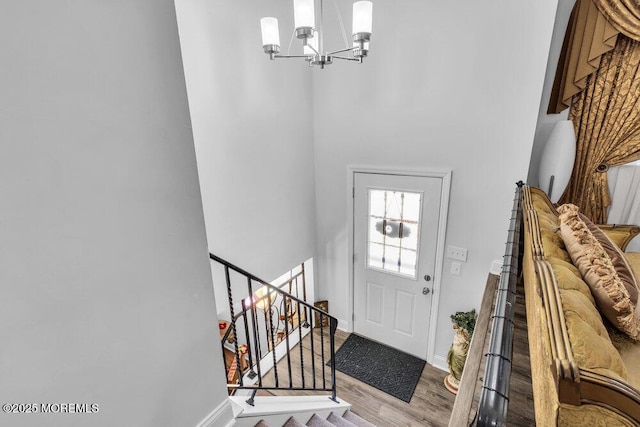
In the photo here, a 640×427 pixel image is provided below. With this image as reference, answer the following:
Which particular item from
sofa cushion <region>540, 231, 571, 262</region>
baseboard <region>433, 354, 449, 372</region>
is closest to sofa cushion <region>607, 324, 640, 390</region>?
sofa cushion <region>540, 231, 571, 262</region>

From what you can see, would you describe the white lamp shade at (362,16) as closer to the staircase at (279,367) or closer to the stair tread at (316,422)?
the staircase at (279,367)

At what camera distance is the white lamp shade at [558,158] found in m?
2.30

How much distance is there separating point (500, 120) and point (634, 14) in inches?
38.3

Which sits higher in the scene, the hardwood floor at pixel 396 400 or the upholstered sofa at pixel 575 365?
the upholstered sofa at pixel 575 365

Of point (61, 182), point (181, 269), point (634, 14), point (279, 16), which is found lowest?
point (181, 269)

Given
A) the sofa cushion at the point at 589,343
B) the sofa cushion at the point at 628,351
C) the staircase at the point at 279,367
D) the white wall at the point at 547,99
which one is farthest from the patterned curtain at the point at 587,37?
the staircase at the point at 279,367

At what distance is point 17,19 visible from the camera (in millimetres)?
654

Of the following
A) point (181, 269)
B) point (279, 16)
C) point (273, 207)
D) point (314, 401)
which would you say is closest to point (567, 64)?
point (279, 16)

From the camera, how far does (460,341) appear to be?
9.04ft

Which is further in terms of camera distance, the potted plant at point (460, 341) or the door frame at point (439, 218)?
the door frame at point (439, 218)

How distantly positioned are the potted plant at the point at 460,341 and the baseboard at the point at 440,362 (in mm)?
262

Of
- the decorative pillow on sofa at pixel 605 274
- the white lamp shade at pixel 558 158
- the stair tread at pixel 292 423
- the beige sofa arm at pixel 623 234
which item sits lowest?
the stair tread at pixel 292 423

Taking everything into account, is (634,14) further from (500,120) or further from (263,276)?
(263,276)

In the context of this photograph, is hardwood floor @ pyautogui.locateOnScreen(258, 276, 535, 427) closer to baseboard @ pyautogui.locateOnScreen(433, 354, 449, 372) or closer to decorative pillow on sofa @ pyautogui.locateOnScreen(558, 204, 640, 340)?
baseboard @ pyautogui.locateOnScreen(433, 354, 449, 372)
